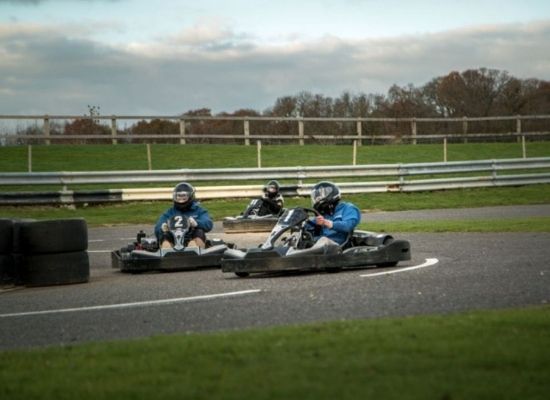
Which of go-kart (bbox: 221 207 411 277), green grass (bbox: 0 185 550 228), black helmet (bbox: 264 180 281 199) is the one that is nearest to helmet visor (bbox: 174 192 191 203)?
go-kart (bbox: 221 207 411 277)

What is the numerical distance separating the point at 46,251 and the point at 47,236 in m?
0.18

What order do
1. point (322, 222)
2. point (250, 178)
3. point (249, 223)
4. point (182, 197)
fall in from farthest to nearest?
point (250, 178) < point (249, 223) < point (182, 197) < point (322, 222)

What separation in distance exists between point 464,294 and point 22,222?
5309 mm

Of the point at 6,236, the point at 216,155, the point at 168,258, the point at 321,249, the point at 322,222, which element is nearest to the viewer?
the point at 6,236

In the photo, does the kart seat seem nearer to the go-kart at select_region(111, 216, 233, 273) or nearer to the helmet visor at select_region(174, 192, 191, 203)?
the go-kart at select_region(111, 216, 233, 273)

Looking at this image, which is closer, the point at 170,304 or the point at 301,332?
the point at 301,332

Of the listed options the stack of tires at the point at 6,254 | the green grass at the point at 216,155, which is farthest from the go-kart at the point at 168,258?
the green grass at the point at 216,155

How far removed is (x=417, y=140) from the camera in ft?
140

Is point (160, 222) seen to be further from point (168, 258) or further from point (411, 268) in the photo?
point (411, 268)

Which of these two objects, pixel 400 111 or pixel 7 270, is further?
pixel 400 111

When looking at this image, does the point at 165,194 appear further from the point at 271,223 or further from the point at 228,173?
the point at 271,223

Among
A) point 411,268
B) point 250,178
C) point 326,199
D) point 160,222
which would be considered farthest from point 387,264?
point 250,178

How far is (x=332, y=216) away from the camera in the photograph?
1298 cm

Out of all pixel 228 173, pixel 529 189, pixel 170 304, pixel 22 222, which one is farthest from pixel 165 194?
pixel 170 304
